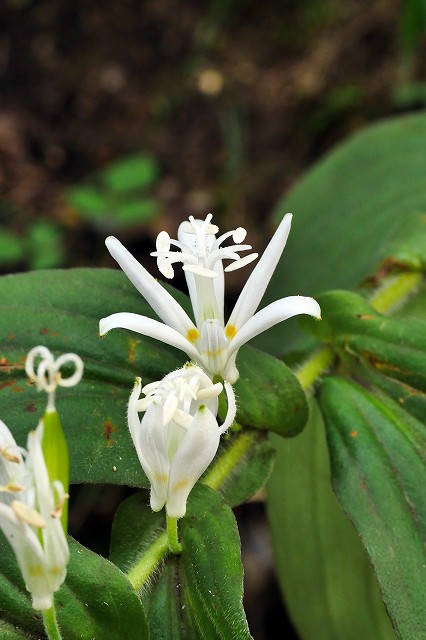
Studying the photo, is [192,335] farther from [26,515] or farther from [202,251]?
[26,515]

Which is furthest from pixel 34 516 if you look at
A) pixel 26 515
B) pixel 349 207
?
pixel 349 207

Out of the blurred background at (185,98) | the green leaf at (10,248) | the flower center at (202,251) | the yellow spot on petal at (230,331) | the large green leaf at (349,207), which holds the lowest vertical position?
the yellow spot on petal at (230,331)

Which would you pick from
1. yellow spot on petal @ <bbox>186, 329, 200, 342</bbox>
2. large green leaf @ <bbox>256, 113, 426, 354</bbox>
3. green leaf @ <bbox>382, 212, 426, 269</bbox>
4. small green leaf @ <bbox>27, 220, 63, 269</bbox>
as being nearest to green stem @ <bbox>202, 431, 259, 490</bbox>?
yellow spot on petal @ <bbox>186, 329, 200, 342</bbox>

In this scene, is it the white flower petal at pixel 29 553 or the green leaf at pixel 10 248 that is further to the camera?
the green leaf at pixel 10 248

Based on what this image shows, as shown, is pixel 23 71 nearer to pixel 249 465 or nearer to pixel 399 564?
pixel 249 465

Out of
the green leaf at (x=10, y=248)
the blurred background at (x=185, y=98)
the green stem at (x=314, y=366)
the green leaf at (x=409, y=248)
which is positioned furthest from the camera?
the blurred background at (x=185, y=98)

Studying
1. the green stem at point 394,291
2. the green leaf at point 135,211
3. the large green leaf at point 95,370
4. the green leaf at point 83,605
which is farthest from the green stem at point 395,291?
the green leaf at point 135,211

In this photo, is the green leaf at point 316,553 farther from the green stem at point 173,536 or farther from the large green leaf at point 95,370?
the green stem at point 173,536
